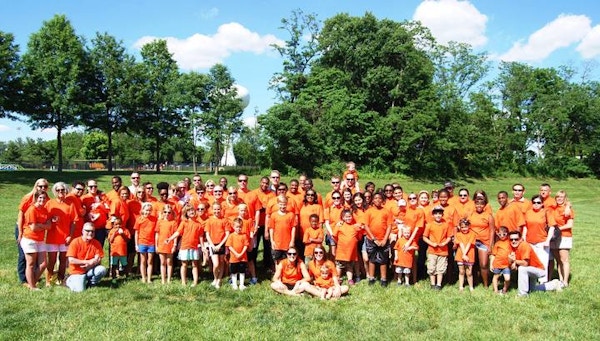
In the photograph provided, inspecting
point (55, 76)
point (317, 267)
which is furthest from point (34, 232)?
point (55, 76)

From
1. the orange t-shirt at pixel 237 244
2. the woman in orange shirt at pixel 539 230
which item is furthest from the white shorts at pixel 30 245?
the woman in orange shirt at pixel 539 230

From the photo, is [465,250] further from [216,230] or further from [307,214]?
[216,230]

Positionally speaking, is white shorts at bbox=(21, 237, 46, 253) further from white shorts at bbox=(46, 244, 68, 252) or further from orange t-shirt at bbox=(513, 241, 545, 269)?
orange t-shirt at bbox=(513, 241, 545, 269)

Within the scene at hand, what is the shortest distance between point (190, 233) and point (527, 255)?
19.3 feet

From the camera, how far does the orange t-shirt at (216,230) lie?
8.45 meters

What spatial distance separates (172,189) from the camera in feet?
31.2

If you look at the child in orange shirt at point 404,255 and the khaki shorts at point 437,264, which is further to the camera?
the child in orange shirt at point 404,255

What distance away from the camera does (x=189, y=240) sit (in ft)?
27.4

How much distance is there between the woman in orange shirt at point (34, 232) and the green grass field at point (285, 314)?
356mm

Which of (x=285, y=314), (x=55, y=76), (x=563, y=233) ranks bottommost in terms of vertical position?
(x=285, y=314)

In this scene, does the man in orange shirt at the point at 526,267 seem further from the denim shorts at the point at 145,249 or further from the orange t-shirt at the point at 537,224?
the denim shorts at the point at 145,249

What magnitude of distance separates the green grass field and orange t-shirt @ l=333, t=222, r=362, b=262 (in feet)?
1.84

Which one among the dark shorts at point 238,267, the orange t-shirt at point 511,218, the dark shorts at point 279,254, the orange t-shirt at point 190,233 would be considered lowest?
the dark shorts at point 238,267

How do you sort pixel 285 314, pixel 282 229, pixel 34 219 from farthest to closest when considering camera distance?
pixel 282 229 → pixel 34 219 → pixel 285 314
